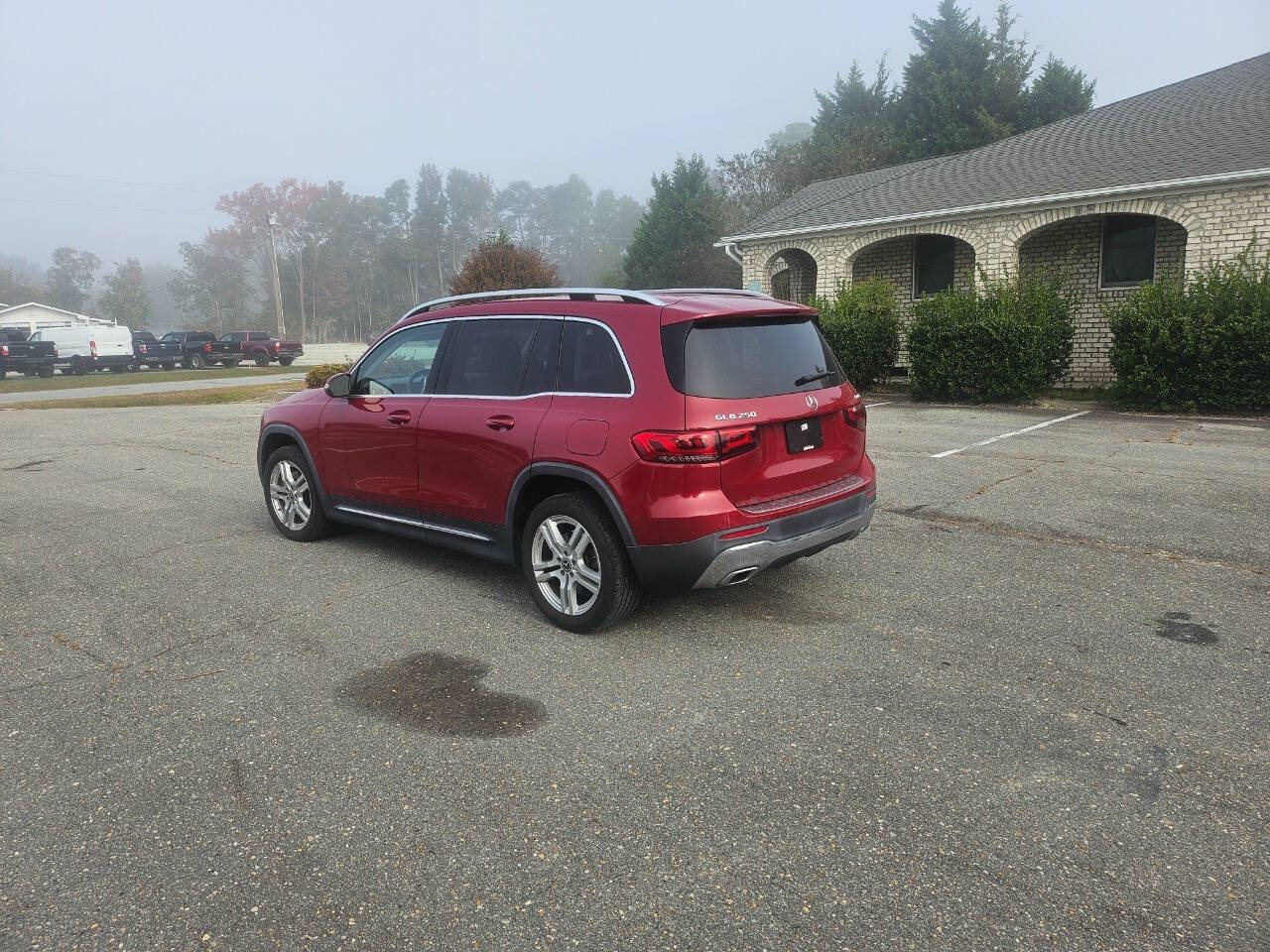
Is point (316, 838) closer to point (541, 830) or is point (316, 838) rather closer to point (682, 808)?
point (541, 830)

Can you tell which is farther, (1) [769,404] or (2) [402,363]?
(2) [402,363]

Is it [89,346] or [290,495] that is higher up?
[89,346]

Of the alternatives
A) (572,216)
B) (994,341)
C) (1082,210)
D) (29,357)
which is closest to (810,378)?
(994,341)

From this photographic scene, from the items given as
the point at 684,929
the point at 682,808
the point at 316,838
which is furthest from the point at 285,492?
the point at 684,929

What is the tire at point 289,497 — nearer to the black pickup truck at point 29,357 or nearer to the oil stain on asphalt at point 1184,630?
the oil stain on asphalt at point 1184,630

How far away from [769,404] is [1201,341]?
463 inches

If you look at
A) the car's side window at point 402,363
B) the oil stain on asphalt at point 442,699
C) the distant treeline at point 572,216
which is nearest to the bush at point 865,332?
the car's side window at point 402,363

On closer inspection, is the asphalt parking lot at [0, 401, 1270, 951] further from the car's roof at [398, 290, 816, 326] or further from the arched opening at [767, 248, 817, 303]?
the arched opening at [767, 248, 817, 303]

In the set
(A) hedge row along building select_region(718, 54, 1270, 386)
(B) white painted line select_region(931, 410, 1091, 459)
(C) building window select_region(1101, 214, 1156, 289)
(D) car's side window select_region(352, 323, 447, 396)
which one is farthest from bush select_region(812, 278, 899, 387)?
(D) car's side window select_region(352, 323, 447, 396)

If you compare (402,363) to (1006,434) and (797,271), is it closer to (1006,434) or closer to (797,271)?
(1006,434)

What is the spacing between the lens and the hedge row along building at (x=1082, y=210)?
16.2 m

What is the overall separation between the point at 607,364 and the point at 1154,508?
197 inches

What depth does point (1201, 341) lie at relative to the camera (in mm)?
13219

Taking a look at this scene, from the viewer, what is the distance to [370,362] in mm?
5949
